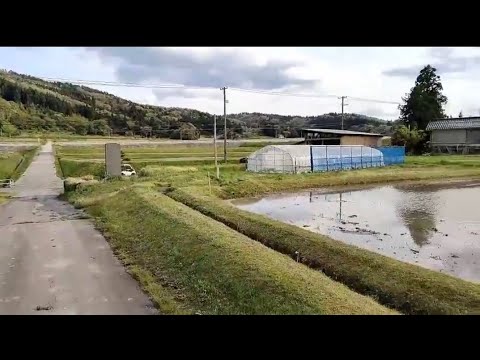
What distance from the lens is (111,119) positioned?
85.2m

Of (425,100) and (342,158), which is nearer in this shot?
(342,158)

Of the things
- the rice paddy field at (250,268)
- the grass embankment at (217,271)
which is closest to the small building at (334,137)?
the rice paddy field at (250,268)

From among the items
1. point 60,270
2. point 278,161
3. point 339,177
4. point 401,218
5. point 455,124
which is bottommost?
point 60,270

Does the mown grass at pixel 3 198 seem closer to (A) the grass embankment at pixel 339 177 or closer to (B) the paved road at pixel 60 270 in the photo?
(B) the paved road at pixel 60 270

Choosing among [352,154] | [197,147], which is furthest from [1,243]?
[197,147]

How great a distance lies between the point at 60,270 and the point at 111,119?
8001cm

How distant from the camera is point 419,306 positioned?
6398mm

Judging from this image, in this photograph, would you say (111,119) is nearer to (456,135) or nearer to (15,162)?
(15,162)

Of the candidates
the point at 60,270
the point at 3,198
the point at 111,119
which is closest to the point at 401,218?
the point at 60,270

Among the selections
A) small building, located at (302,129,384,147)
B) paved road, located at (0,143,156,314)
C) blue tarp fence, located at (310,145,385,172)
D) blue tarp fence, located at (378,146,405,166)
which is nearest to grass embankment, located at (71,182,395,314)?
paved road, located at (0,143,156,314)

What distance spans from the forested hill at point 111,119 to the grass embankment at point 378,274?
188ft

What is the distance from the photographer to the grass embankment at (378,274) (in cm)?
644
